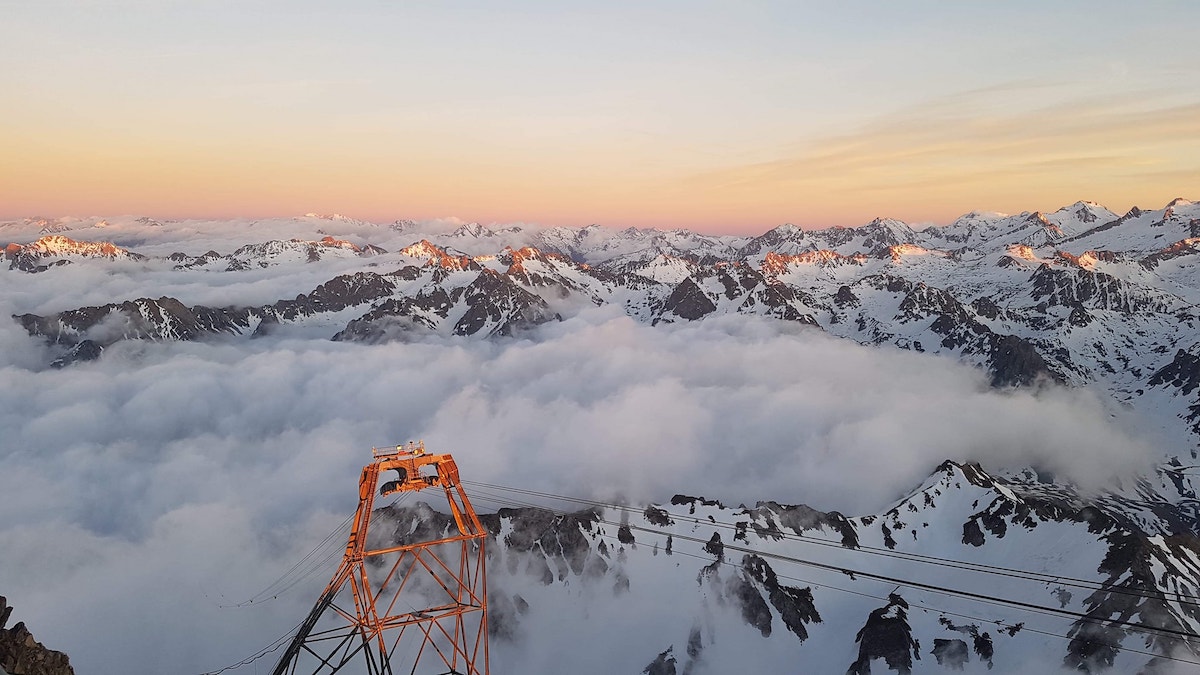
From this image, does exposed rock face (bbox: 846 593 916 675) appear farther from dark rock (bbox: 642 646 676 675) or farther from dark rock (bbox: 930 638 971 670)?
dark rock (bbox: 642 646 676 675)

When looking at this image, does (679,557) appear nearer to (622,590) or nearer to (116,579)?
(622,590)

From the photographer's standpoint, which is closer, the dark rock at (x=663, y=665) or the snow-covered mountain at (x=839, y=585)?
the snow-covered mountain at (x=839, y=585)

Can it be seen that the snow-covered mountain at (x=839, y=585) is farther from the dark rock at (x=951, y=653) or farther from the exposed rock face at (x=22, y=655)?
the exposed rock face at (x=22, y=655)

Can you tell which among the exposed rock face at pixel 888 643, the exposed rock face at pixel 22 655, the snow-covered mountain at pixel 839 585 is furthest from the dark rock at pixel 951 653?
the exposed rock face at pixel 22 655

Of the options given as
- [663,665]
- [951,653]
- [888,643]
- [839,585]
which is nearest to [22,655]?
[888,643]

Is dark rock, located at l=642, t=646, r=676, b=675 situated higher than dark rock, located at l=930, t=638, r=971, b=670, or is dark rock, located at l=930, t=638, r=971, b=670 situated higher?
dark rock, located at l=930, t=638, r=971, b=670

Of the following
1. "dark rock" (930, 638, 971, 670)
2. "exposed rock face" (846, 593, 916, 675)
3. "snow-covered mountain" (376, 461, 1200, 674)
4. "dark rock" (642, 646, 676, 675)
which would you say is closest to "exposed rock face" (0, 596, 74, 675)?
"snow-covered mountain" (376, 461, 1200, 674)

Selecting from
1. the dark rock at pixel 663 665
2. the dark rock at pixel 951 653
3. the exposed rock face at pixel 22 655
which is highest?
the exposed rock face at pixel 22 655

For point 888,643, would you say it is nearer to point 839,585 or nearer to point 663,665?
point 839,585
